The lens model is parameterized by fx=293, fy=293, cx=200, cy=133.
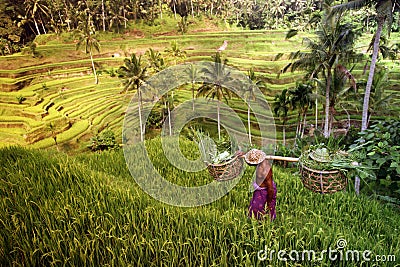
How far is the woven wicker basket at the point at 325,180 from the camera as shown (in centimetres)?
145

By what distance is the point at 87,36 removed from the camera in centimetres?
768

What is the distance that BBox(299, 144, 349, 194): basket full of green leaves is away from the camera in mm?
1453

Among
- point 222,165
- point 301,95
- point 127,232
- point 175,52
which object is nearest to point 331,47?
point 301,95

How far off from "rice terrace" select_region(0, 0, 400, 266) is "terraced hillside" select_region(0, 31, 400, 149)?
0.04 meters

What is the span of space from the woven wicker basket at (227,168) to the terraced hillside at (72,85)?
615 centimetres

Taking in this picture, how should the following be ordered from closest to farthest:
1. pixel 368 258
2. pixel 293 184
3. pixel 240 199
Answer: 1. pixel 368 258
2. pixel 240 199
3. pixel 293 184

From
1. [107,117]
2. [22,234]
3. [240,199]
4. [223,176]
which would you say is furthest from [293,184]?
[107,117]

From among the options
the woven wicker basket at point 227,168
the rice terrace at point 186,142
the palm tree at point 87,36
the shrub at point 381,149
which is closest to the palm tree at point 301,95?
the rice terrace at point 186,142

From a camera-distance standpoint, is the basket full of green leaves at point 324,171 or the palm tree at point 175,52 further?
the palm tree at point 175,52

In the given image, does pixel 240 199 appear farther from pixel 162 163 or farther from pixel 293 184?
pixel 162 163

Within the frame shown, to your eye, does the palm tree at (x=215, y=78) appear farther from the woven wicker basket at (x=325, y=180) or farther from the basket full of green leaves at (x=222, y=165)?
→ the woven wicker basket at (x=325, y=180)

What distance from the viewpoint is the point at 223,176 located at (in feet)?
5.34

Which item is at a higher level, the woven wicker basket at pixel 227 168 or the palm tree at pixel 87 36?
the palm tree at pixel 87 36

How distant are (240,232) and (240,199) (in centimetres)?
127
